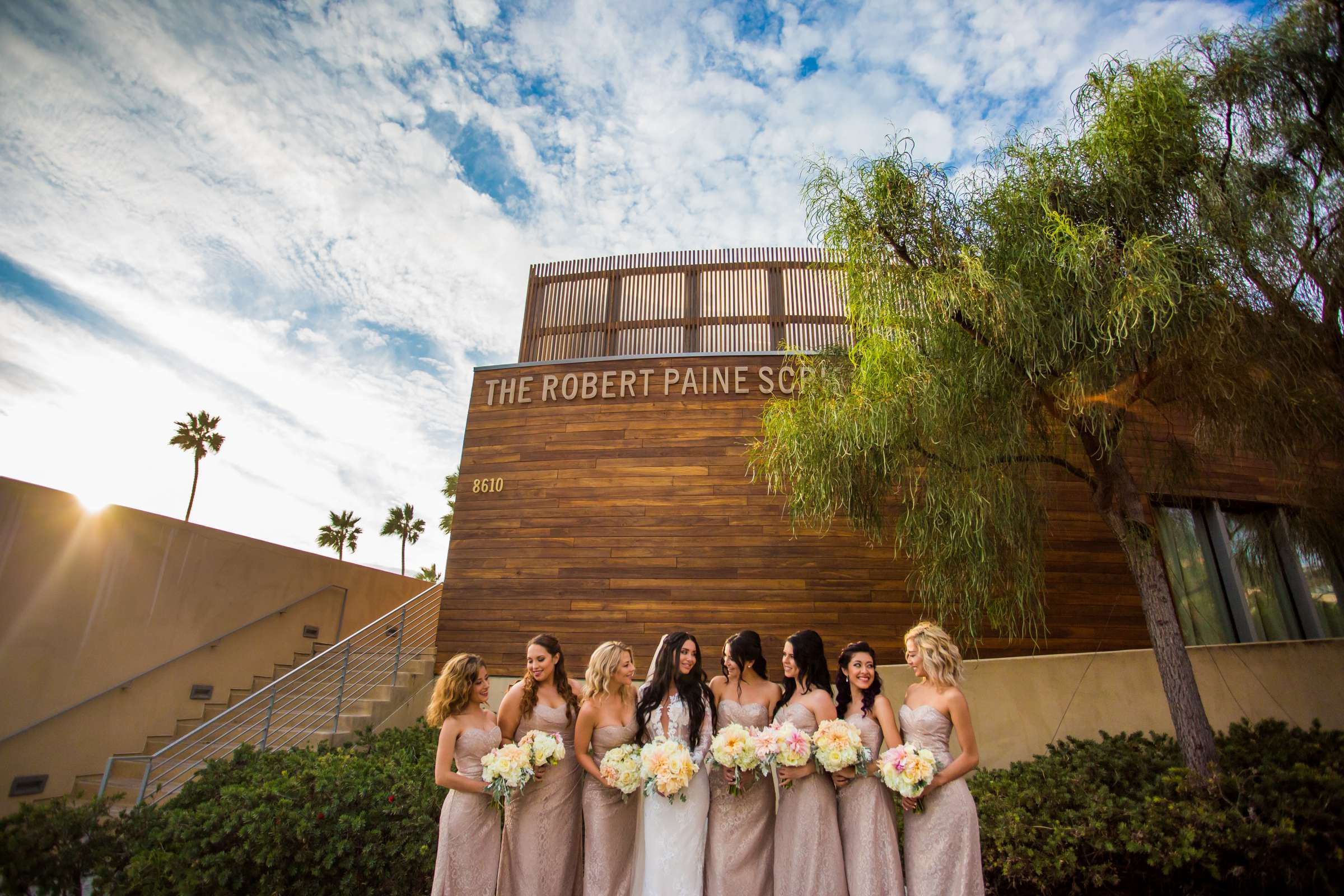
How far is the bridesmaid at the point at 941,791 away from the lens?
120 inches

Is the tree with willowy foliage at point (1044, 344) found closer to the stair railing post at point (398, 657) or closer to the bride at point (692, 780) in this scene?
the bride at point (692, 780)

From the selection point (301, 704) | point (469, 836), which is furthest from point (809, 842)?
point (301, 704)

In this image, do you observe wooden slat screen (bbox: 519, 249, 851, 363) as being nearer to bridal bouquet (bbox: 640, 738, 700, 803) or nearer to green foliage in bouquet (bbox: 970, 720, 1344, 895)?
green foliage in bouquet (bbox: 970, 720, 1344, 895)

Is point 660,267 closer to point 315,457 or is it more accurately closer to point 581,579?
point 581,579

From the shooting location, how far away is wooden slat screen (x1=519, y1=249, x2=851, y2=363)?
9.30 meters

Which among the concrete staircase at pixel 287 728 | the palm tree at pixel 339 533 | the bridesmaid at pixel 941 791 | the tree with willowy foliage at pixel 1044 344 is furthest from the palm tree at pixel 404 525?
the bridesmaid at pixel 941 791

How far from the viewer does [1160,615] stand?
510cm

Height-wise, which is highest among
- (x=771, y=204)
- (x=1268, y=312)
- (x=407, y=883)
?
(x=771, y=204)

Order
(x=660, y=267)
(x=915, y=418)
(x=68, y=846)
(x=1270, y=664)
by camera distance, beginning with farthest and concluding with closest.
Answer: (x=660, y=267)
(x=1270, y=664)
(x=915, y=418)
(x=68, y=846)

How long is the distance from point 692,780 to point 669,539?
4448 millimetres

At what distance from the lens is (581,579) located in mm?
7602

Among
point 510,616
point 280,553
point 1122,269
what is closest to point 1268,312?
point 1122,269

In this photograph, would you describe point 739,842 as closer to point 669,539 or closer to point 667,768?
point 667,768

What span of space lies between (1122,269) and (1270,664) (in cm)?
508
